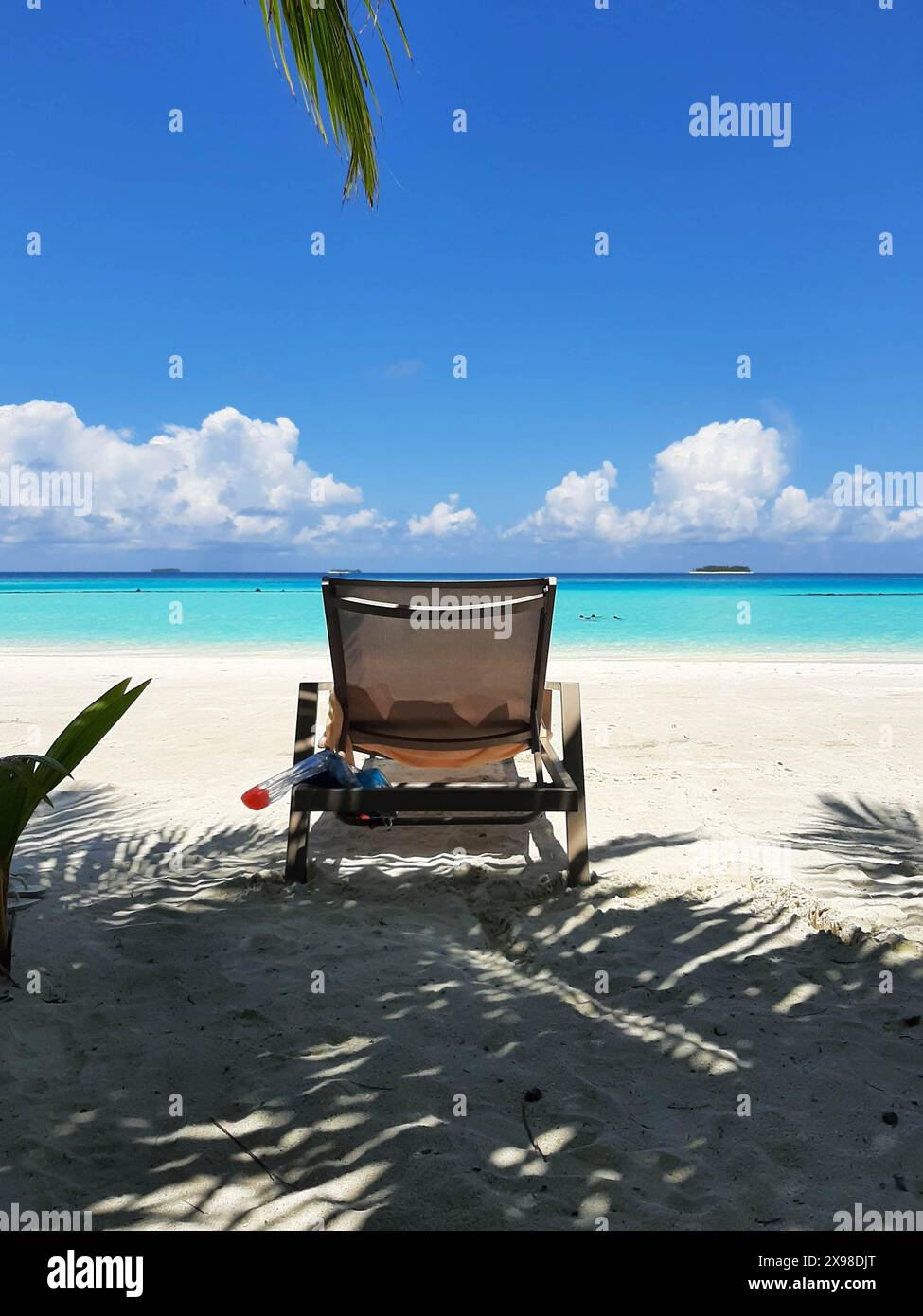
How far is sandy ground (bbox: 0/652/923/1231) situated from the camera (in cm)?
170

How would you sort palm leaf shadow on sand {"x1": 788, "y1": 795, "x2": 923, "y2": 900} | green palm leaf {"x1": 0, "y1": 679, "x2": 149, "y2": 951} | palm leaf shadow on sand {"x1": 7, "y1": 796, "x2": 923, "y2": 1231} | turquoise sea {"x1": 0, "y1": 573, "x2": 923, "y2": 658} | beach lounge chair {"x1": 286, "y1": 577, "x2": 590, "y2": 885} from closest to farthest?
palm leaf shadow on sand {"x1": 7, "y1": 796, "x2": 923, "y2": 1231} → green palm leaf {"x1": 0, "y1": 679, "x2": 149, "y2": 951} → palm leaf shadow on sand {"x1": 788, "y1": 795, "x2": 923, "y2": 900} → beach lounge chair {"x1": 286, "y1": 577, "x2": 590, "y2": 885} → turquoise sea {"x1": 0, "y1": 573, "x2": 923, "y2": 658}

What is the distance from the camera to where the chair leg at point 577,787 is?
3270 millimetres

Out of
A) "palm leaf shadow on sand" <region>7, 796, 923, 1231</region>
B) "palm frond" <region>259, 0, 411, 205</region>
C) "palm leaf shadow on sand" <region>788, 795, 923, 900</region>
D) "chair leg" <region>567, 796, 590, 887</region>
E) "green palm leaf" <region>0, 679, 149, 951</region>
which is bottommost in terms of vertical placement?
"palm leaf shadow on sand" <region>7, 796, 923, 1231</region>

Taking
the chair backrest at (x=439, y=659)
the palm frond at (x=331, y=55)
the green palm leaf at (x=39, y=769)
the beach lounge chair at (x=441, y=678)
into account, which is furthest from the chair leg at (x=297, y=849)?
the palm frond at (x=331, y=55)

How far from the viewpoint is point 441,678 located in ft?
12.2

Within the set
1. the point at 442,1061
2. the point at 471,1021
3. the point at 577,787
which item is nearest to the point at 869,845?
the point at 577,787

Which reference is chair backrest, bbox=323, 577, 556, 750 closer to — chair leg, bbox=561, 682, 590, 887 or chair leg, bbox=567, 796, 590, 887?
chair leg, bbox=561, 682, 590, 887

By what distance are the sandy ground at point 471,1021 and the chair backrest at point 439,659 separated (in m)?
0.56

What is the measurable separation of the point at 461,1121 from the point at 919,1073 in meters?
1.17

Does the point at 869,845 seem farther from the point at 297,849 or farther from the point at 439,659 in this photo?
the point at 297,849

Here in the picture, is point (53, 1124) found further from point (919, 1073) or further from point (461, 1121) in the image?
point (919, 1073)

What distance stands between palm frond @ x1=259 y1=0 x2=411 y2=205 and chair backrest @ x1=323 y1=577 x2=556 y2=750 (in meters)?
2.27

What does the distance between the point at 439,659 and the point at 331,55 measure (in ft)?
9.11

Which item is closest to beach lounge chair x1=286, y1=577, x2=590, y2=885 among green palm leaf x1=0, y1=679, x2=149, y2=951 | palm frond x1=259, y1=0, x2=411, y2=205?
green palm leaf x1=0, y1=679, x2=149, y2=951
